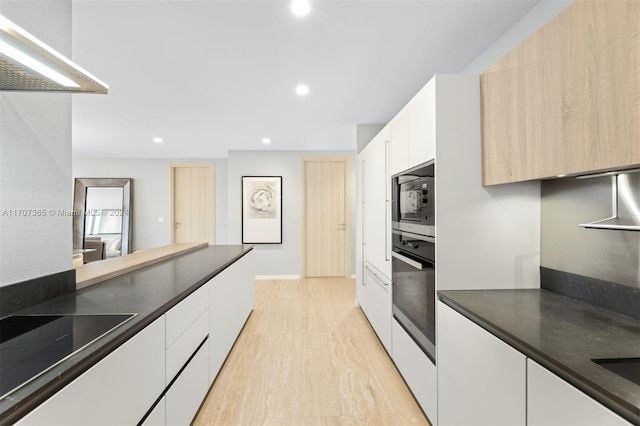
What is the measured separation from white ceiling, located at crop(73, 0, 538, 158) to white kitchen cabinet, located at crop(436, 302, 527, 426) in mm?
1698

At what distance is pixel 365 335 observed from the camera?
123 inches

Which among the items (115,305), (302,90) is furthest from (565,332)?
(302,90)

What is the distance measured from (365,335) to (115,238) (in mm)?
5709

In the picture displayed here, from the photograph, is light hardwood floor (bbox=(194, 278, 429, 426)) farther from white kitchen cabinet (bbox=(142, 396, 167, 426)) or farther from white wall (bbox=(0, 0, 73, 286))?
white wall (bbox=(0, 0, 73, 286))

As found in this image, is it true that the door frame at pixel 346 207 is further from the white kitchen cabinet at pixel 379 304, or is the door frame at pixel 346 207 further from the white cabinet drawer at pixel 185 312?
the white cabinet drawer at pixel 185 312

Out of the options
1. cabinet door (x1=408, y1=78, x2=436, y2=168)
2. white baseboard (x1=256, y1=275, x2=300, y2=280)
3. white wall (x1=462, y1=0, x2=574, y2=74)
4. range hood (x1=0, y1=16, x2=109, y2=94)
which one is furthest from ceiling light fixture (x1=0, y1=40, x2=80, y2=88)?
white baseboard (x1=256, y1=275, x2=300, y2=280)

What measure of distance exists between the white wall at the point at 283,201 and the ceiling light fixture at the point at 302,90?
109 inches

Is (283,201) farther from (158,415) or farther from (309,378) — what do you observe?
(158,415)

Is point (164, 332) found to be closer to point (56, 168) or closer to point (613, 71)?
point (56, 168)

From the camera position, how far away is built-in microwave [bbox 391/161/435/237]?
1723 millimetres

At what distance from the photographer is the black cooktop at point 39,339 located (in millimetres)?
755

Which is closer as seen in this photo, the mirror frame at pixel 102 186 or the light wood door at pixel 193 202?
the mirror frame at pixel 102 186

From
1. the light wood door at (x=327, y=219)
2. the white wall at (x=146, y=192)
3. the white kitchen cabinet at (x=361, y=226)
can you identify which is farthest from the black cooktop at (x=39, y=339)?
the white wall at (x=146, y=192)

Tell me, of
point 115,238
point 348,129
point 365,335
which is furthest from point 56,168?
point 115,238
